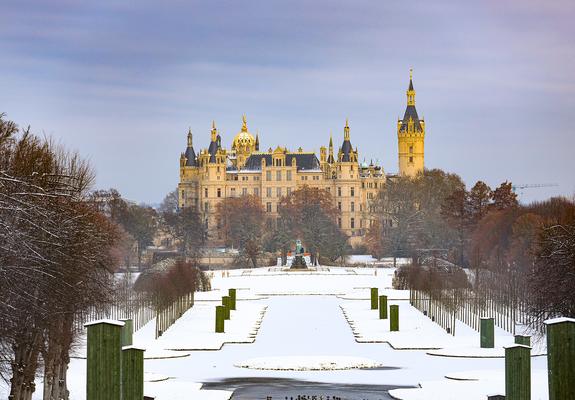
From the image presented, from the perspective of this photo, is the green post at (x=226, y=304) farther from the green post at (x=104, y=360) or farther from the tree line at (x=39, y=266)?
the green post at (x=104, y=360)

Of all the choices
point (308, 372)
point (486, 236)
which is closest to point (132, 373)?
point (308, 372)

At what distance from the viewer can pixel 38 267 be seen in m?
27.1

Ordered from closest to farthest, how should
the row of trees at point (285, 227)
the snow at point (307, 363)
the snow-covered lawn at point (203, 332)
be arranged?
1. the snow at point (307, 363)
2. the snow-covered lawn at point (203, 332)
3. the row of trees at point (285, 227)

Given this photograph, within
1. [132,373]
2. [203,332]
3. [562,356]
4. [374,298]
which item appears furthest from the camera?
[374,298]

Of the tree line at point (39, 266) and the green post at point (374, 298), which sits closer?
the tree line at point (39, 266)

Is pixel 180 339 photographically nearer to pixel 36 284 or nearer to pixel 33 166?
pixel 33 166

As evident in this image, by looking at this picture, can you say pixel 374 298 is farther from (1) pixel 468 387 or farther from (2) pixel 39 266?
(2) pixel 39 266

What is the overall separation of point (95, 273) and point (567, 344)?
1593cm

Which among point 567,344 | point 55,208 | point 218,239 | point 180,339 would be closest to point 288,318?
point 180,339

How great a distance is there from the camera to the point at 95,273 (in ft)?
116

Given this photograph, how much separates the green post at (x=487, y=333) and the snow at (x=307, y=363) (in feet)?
14.4

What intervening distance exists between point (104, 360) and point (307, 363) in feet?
58.0

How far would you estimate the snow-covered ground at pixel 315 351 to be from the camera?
34.4 metres

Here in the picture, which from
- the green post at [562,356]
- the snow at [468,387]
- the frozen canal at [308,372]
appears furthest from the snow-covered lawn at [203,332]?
the green post at [562,356]
